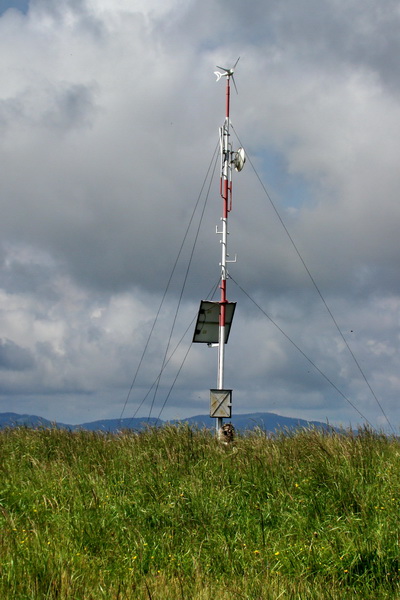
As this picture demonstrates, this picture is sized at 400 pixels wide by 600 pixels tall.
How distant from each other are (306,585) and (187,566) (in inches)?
64.4

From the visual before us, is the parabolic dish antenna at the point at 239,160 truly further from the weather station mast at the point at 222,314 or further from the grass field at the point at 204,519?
the grass field at the point at 204,519

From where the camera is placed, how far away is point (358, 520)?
883 centimetres

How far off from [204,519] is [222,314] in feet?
29.7

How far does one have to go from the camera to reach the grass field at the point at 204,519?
23.0 ft

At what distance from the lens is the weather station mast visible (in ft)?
56.3

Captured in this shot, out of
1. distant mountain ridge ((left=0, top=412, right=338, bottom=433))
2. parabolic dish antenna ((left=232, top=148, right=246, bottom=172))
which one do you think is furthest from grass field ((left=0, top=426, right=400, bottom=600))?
parabolic dish antenna ((left=232, top=148, right=246, bottom=172))

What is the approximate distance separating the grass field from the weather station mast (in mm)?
2822

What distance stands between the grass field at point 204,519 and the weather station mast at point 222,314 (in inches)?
111

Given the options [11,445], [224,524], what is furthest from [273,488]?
[11,445]

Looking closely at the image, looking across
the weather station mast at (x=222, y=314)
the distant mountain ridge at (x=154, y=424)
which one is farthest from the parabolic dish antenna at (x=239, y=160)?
the distant mountain ridge at (x=154, y=424)

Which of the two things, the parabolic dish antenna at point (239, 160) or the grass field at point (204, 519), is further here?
the parabolic dish antenna at point (239, 160)

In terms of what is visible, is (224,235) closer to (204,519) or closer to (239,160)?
(239,160)

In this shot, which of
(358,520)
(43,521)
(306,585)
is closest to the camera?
(306,585)

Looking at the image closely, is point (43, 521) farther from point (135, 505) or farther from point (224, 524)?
point (224, 524)
